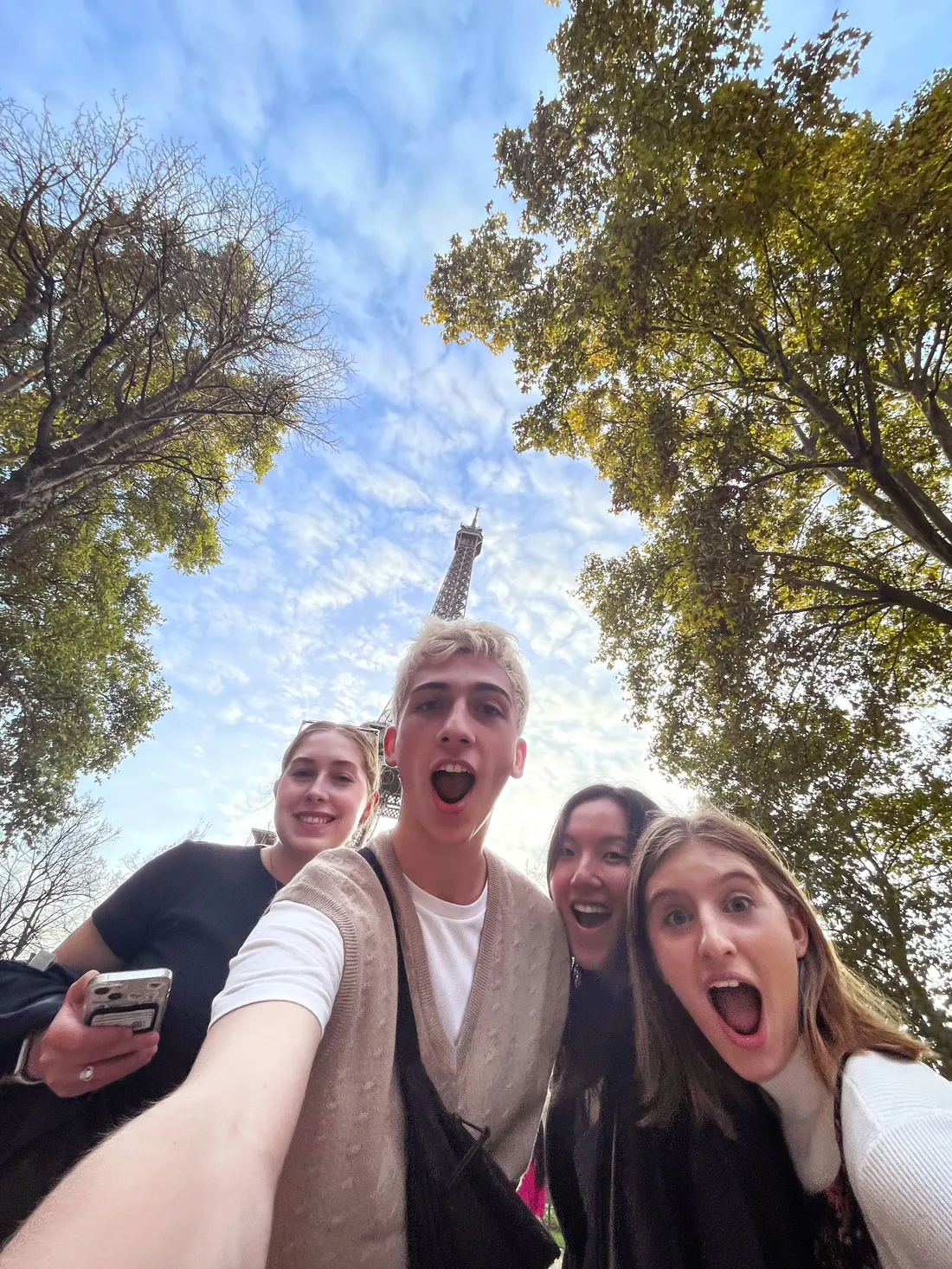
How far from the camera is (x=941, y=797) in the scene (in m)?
7.09

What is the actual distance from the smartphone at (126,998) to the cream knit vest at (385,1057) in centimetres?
51

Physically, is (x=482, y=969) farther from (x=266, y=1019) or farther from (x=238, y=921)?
(x=238, y=921)

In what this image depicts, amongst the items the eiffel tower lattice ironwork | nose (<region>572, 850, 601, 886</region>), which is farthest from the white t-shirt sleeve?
the eiffel tower lattice ironwork

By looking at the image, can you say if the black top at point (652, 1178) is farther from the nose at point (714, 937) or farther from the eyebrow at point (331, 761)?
the eyebrow at point (331, 761)

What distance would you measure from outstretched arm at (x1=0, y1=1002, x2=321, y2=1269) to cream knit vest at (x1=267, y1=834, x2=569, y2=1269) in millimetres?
396

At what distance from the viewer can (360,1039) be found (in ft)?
4.81

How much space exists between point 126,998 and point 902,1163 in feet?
6.70

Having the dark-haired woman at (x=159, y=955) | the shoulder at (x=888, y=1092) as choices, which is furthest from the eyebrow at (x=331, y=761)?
the shoulder at (x=888, y=1092)

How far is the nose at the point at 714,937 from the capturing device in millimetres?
1746

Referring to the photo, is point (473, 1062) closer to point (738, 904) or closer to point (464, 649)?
point (738, 904)

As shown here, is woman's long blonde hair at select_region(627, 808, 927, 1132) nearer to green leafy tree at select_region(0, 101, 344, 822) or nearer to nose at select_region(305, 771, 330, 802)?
nose at select_region(305, 771, 330, 802)

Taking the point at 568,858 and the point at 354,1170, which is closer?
the point at 354,1170

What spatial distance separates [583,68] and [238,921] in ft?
25.2

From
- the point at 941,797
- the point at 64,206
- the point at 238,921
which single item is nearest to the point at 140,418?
the point at 64,206
